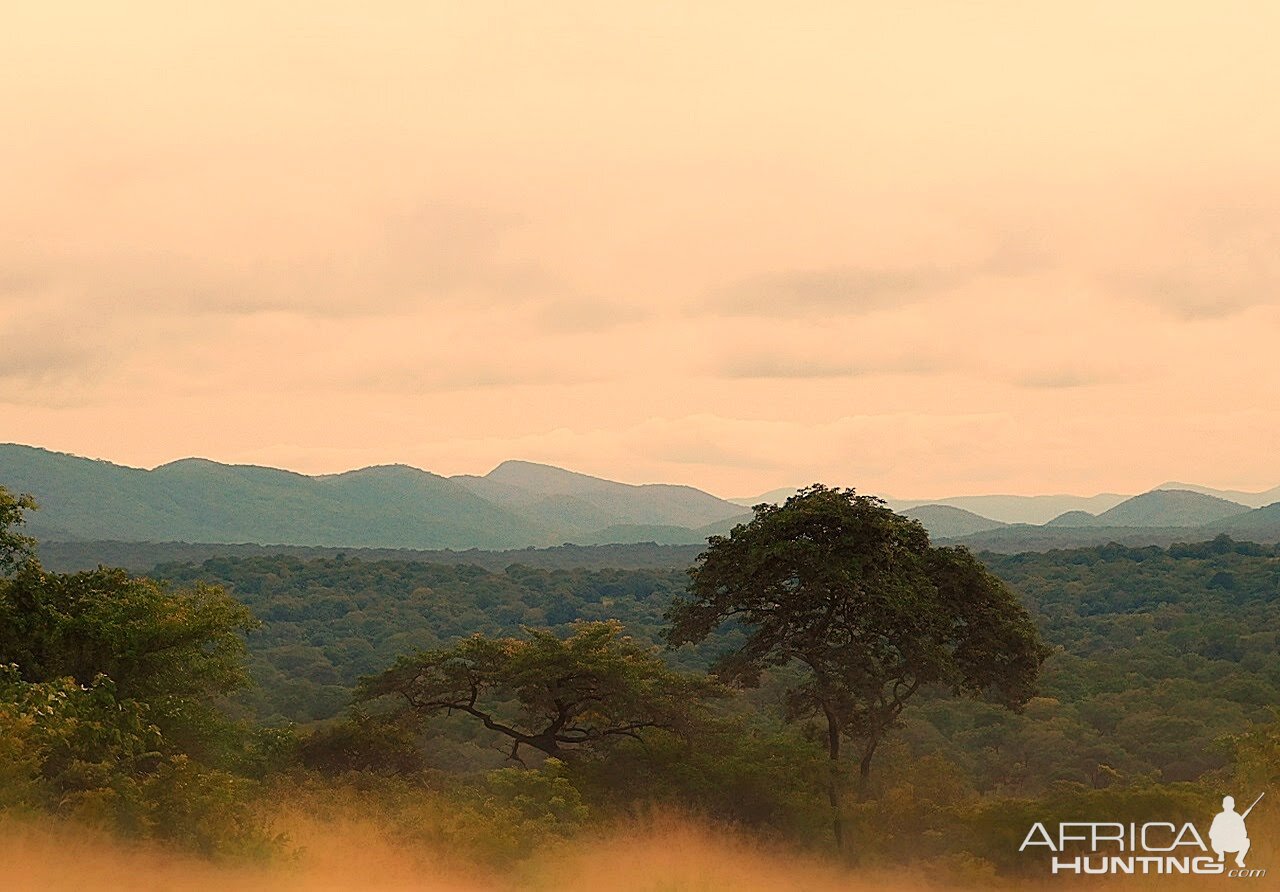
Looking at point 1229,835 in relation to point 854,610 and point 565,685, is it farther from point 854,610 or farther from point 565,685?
point 565,685

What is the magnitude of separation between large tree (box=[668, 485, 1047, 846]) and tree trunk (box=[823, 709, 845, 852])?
4cm

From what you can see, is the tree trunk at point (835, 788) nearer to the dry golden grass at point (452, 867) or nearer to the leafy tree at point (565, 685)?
the dry golden grass at point (452, 867)

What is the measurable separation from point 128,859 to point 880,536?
1941 centimetres

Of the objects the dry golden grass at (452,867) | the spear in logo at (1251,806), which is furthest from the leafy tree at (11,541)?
the spear in logo at (1251,806)

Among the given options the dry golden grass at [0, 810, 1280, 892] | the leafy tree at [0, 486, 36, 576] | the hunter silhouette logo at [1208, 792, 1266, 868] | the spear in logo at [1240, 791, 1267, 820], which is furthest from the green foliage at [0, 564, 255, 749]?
the spear in logo at [1240, 791, 1267, 820]

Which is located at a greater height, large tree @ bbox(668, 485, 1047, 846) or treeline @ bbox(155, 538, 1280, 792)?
large tree @ bbox(668, 485, 1047, 846)

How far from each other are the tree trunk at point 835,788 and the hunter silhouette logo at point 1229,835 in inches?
325

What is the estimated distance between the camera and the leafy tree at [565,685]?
33.4 metres

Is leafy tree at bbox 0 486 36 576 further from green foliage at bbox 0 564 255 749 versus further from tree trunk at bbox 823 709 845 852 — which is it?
tree trunk at bbox 823 709 845 852

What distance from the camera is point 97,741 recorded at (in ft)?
71.1

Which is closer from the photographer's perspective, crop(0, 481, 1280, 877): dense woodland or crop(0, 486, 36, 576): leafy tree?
crop(0, 481, 1280, 877): dense woodland


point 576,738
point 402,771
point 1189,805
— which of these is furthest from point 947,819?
point 402,771

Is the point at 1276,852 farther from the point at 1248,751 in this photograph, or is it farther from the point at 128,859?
the point at 128,859

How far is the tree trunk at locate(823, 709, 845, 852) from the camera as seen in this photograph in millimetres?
30281
